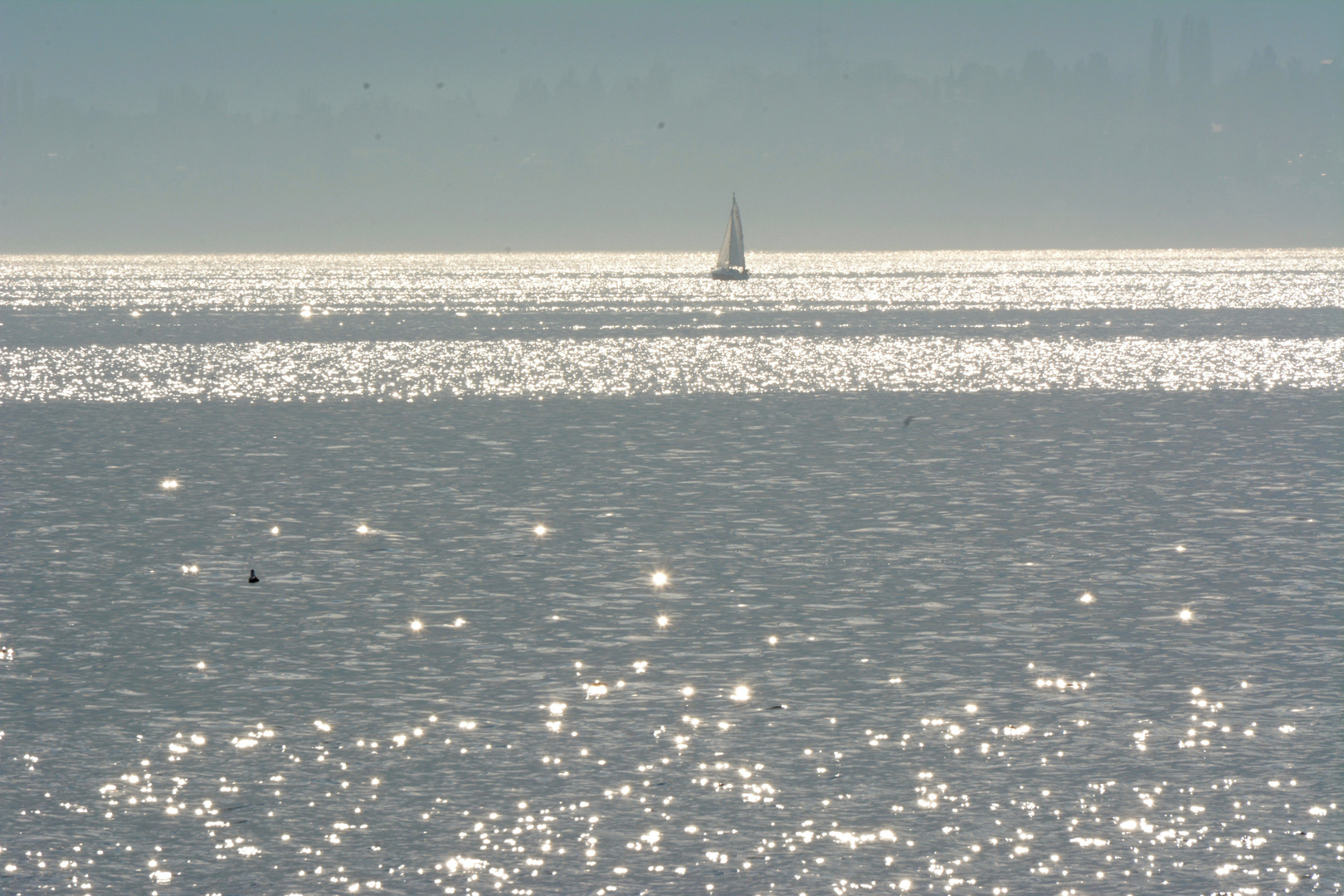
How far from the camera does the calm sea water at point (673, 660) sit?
14.8 m

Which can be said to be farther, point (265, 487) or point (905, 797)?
point (265, 487)

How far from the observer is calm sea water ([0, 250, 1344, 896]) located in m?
14.8

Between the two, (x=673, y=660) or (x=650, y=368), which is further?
(x=650, y=368)

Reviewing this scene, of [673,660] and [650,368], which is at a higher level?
[673,660]

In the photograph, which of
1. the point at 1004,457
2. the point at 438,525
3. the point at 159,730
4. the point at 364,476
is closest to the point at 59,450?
the point at 364,476

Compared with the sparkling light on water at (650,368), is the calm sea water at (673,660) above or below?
above

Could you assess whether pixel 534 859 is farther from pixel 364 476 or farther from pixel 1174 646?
pixel 364 476

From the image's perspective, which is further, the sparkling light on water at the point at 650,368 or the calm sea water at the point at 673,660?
the sparkling light on water at the point at 650,368

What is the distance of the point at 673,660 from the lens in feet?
73.0

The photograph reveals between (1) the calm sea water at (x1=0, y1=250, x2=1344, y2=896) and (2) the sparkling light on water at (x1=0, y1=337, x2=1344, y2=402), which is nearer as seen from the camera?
(1) the calm sea water at (x1=0, y1=250, x2=1344, y2=896)

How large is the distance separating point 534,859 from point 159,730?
254 inches

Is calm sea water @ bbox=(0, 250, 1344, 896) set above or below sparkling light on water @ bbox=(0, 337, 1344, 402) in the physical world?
above

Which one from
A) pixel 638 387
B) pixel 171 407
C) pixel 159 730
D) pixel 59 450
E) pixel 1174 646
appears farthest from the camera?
pixel 638 387

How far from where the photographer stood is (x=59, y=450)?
52.1 meters
